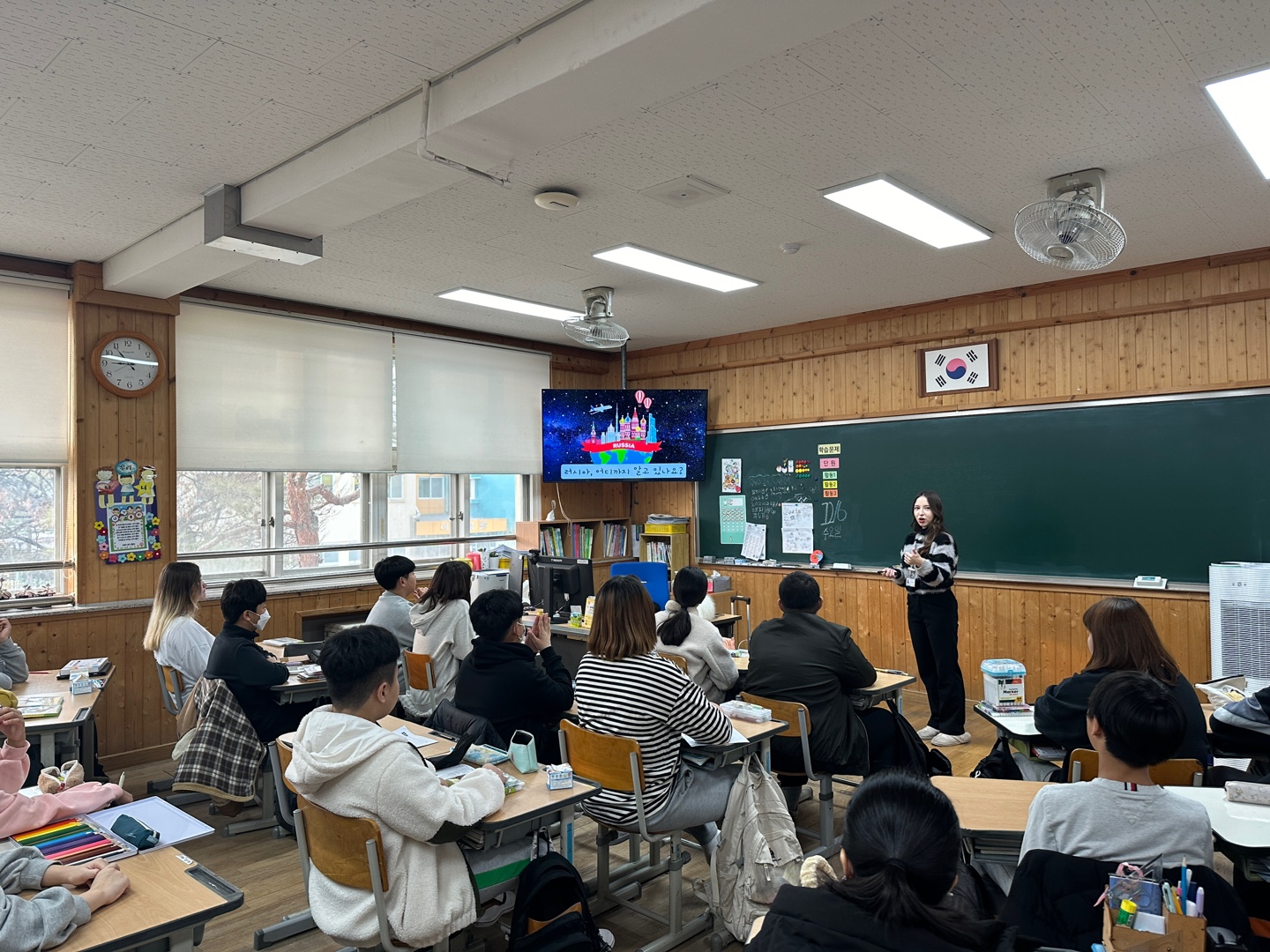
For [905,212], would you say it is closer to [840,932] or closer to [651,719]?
[651,719]

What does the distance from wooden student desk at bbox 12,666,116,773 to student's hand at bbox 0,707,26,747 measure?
1284 mm

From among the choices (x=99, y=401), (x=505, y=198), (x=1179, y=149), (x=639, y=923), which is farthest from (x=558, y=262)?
(x=639, y=923)

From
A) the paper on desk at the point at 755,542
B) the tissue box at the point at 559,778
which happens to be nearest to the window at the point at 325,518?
the paper on desk at the point at 755,542

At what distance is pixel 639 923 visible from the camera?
10.3ft

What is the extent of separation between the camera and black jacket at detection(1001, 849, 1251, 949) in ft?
5.54

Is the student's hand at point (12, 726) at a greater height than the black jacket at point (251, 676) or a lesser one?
greater

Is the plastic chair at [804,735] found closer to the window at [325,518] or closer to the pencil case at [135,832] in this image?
the pencil case at [135,832]

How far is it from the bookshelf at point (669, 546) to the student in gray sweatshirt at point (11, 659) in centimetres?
492

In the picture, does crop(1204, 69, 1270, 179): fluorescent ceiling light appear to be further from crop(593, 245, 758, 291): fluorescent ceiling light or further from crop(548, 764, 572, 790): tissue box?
crop(548, 764, 572, 790): tissue box

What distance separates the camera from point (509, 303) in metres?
6.27

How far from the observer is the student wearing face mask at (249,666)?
12.7 feet

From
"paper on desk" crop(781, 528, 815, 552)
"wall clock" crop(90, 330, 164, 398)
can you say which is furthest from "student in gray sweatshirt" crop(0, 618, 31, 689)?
"paper on desk" crop(781, 528, 815, 552)

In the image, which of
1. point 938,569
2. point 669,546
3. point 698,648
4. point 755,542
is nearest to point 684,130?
point 698,648

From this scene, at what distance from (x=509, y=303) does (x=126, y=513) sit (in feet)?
9.63
